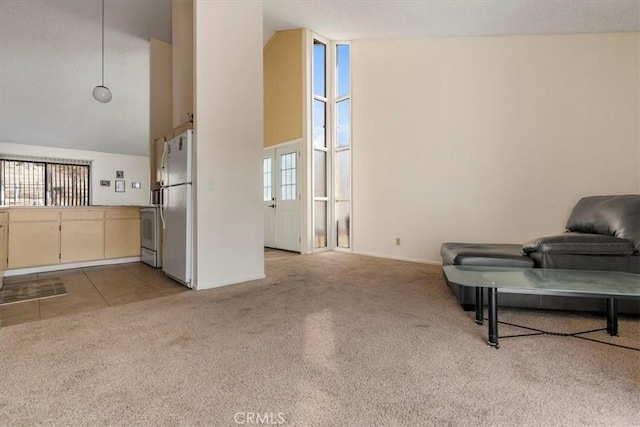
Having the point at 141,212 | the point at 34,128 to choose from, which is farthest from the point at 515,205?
the point at 34,128

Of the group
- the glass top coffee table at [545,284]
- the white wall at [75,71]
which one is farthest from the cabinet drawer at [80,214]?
the glass top coffee table at [545,284]

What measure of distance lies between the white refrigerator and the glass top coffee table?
7.76 feet

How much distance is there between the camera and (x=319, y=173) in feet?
17.9

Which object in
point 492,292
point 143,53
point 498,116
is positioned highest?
point 143,53

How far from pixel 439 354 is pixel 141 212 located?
430 cm

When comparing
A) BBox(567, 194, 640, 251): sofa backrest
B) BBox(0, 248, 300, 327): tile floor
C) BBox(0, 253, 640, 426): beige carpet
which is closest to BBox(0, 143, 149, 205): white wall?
BBox(0, 248, 300, 327): tile floor

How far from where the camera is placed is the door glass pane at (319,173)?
17.6ft

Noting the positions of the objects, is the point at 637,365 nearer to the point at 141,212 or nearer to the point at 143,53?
the point at 141,212

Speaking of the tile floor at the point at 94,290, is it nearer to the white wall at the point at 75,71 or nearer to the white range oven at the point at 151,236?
the white range oven at the point at 151,236

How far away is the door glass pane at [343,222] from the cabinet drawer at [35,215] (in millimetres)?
4020

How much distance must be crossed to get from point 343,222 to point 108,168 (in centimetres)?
728

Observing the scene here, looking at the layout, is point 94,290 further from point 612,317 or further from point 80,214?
point 612,317

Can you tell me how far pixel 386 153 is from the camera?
188 inches

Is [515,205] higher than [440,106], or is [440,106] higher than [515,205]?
[440,106]
